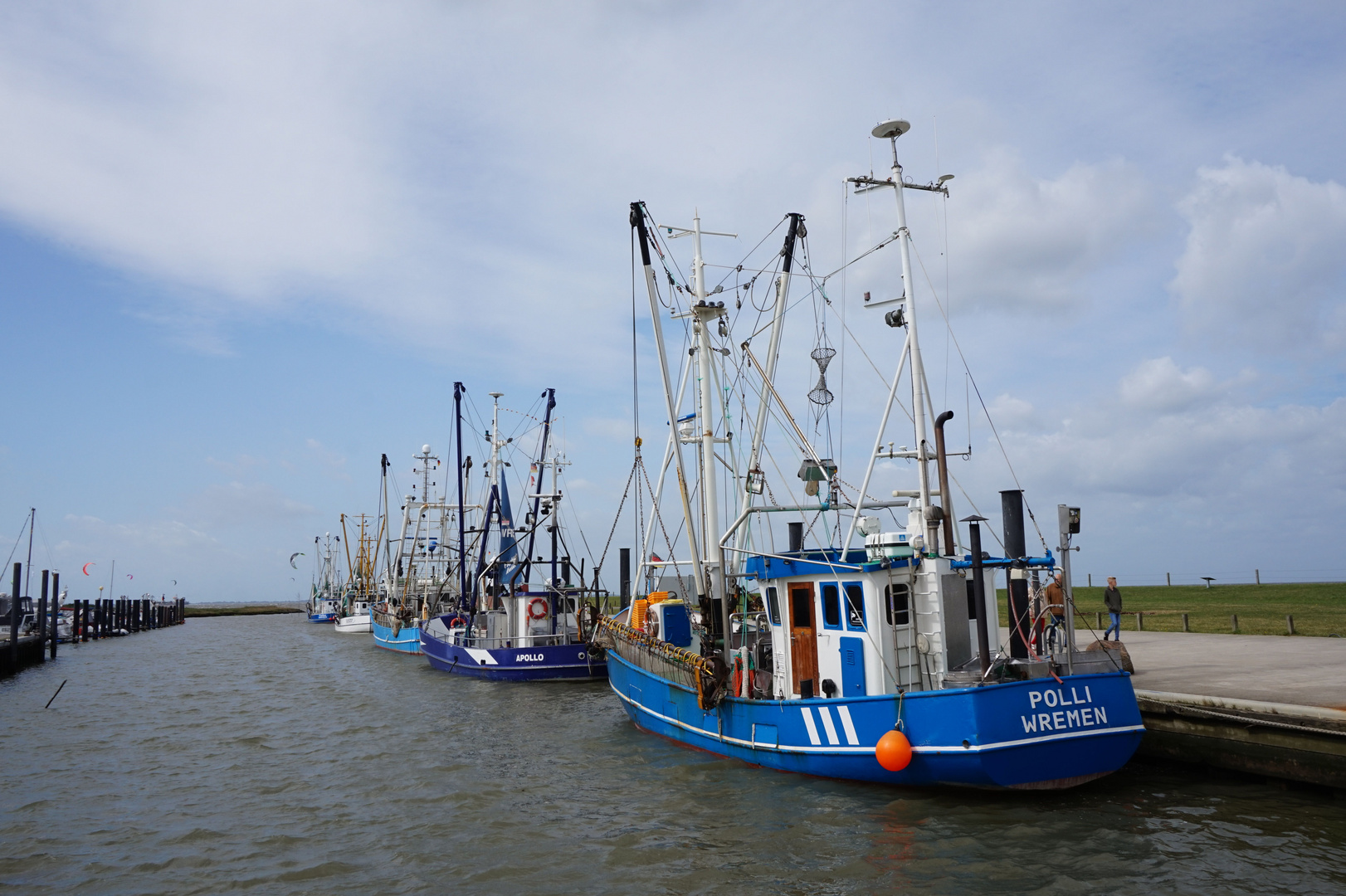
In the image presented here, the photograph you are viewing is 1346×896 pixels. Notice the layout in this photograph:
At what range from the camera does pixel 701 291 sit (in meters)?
19.7

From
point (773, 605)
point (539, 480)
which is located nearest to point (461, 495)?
point (539, 480)

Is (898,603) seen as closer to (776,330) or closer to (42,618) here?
(776,330)

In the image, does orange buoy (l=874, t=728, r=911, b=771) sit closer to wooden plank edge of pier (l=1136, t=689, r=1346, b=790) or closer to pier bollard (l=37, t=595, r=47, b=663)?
wooden plank edge of pier (l=1136, t=689, r=1346, b=790)

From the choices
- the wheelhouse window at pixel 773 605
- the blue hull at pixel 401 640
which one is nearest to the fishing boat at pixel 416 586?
the blue hull at pixel 401 640

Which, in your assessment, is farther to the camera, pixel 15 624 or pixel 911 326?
pixel 15 624

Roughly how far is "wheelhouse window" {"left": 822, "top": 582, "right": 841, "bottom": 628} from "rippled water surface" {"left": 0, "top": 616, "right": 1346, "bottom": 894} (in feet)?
8.32

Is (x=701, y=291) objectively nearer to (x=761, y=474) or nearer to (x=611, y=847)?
(x=761, y=474)

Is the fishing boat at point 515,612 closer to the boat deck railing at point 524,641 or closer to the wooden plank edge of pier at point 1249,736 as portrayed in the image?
the boat deck railing at point 524,641

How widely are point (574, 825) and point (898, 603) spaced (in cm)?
605

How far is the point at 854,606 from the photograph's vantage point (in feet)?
44.6

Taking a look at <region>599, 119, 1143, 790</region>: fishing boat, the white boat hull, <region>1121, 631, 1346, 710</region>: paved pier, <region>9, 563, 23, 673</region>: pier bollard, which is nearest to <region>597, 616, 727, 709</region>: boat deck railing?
<region>599, 119, 1143, 790</region>: fishing boat

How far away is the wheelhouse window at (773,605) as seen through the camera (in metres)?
15.0

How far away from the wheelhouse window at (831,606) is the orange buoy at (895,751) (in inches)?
84.6

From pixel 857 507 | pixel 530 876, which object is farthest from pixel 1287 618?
pixel 530 876
